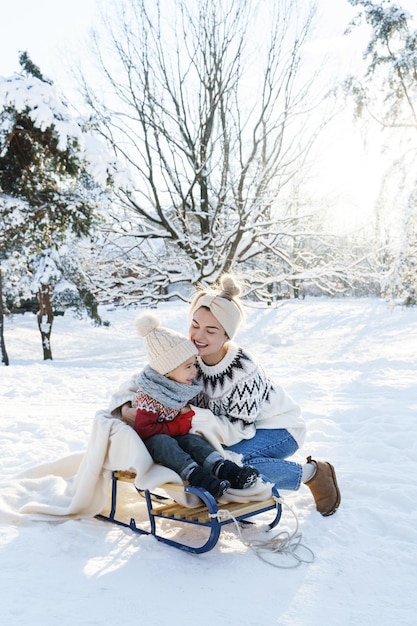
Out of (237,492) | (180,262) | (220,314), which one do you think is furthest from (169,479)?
(180,262)

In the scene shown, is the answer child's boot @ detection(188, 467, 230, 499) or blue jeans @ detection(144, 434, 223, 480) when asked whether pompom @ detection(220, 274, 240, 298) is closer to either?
blue jeans @ detection(144, 434, 223, 480)

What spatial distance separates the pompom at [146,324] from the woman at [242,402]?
0.80 ft

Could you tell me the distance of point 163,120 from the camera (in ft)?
42.1

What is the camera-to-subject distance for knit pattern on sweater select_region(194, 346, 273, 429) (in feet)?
10.1

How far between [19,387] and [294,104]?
931 centimetres

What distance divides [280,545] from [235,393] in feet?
→ 2.63

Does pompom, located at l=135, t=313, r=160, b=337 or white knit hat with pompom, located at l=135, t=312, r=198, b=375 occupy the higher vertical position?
pompom, located at l=135, t=313, r=160, b=337

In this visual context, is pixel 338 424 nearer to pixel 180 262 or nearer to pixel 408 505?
pixel 408 505

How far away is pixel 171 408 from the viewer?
2824 mm

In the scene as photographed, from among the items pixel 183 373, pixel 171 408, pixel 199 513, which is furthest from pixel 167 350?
pixel 199 513

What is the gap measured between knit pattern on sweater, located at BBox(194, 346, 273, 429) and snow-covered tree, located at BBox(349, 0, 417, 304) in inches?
313

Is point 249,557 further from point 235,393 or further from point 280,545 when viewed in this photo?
point 235,393

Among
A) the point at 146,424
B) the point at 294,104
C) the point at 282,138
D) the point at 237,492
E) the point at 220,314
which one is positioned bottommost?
the point at 237,492

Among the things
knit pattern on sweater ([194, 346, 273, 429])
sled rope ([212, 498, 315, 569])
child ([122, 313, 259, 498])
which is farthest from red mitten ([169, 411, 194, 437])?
sled rope ([212, 498, 315, 569])
